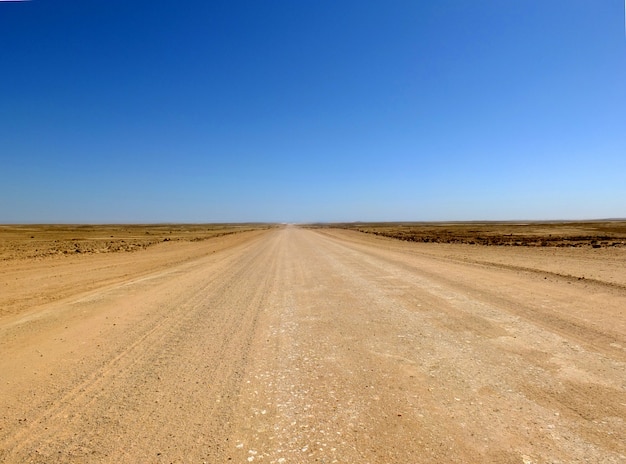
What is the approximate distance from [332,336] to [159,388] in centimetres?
280

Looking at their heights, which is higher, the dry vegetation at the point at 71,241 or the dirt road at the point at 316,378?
the dry vegetation at the point at 71,241

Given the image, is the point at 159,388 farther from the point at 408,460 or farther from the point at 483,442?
the point at 483,442

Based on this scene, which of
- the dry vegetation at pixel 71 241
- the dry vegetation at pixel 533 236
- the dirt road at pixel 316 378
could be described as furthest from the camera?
the dry vegetation at pixel 533 236

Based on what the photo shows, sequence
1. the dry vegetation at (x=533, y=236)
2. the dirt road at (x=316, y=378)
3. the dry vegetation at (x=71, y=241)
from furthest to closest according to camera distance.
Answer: the dry vegetation at (x=533, y=236)
the dry vegetation at (x=71, y=241)
the dirt road at (x=316, y=378)

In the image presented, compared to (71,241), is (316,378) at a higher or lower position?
lower

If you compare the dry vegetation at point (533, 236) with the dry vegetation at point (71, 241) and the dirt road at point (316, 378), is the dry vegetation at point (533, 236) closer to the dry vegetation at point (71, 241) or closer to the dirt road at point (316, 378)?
the dirt road at point (316, 378)

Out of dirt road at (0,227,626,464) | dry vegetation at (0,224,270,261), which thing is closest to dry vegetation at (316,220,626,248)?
dirt road at (0,227,626,464)

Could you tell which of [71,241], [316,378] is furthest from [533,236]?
[71,241]

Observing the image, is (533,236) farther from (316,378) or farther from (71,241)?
(71,241)

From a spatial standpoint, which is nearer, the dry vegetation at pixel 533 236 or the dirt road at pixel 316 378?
the dirt road at pixel 316 378

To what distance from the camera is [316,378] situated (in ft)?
13.9

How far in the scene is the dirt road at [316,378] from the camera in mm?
2973

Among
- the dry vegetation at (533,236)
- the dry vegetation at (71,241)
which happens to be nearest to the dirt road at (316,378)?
the dry vegetation at (71,241)

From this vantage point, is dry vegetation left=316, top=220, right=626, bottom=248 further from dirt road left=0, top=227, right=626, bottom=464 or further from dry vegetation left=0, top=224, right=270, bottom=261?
dry vegetation left=0, top=224, right=270, bottom=261
